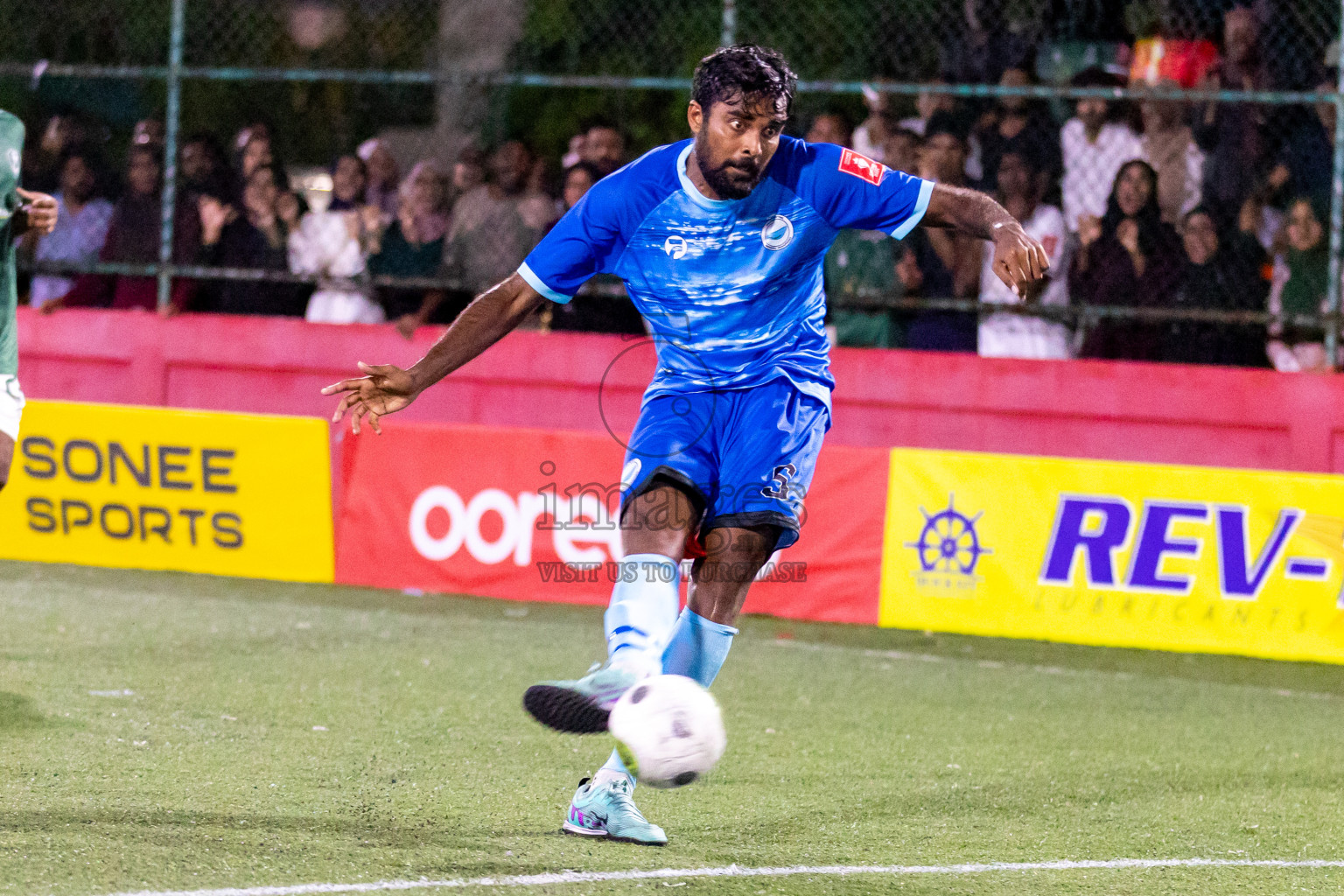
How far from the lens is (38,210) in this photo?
654 centimetres

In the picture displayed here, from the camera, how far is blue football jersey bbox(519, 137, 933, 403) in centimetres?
470

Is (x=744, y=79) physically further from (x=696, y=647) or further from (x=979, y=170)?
(x=979, y=170)

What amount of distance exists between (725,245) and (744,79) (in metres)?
0.44

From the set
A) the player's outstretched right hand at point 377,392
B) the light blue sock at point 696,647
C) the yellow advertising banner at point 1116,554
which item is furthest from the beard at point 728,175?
the yellow advertising banner at point 1116,554

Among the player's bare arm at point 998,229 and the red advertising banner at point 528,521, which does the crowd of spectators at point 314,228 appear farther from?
the player's bare arm at point 998,229

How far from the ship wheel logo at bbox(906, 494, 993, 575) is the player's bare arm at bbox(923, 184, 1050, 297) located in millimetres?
4592

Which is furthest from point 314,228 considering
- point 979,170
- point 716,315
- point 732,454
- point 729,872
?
point 729,872

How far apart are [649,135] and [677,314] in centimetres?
1154

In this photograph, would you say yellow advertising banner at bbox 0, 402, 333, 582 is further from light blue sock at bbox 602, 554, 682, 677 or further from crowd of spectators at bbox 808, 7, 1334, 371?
light blue sock at bbox 602, 554, 682, 677

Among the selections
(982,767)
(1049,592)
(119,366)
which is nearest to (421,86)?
(119,366)

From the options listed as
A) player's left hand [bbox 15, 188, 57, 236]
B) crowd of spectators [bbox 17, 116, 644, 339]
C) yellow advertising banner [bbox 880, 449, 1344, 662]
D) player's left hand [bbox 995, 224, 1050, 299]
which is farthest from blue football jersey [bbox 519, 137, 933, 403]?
crowd of spectators [bbox 17, 116, 644, 339]

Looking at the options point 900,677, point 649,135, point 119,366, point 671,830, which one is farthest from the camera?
point 649,135

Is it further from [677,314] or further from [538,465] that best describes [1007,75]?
[677,314]

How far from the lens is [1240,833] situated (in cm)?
548
